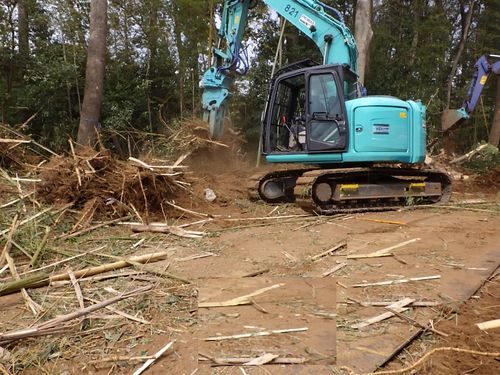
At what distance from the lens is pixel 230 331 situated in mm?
2582

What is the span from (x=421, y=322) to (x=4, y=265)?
377 cm

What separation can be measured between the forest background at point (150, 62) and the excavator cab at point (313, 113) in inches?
156

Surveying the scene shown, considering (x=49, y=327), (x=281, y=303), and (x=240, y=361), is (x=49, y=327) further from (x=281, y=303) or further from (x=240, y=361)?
(x=281, y=303)

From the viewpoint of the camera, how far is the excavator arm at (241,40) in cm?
811

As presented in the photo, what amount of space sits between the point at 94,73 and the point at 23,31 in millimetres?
5786

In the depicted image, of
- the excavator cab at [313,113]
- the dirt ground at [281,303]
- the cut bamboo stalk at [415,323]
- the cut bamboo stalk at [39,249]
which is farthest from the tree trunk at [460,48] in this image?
the cut bamboo stalk at [415,323]

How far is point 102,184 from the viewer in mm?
6152

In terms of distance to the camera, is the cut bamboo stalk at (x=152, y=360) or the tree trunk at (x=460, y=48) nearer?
the cut bamboo stalk at (x=152, y=360)

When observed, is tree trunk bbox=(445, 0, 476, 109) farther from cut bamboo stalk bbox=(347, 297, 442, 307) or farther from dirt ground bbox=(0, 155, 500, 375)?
cut bamboo stalk bbox=(347, 297, 442, 307)

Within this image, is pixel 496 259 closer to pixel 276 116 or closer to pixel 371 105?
pixel 371 105

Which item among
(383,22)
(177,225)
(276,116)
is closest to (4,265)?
(177,225)

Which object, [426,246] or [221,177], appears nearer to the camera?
[426,246]

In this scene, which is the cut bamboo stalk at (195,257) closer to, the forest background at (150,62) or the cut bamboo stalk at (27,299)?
the cut bamboo stalk at (27,299)

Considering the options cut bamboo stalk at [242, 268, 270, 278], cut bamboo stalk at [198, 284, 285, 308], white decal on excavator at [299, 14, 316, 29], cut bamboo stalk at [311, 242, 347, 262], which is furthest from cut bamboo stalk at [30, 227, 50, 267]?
white decal on excavator at [299, 14, 316, 29]
